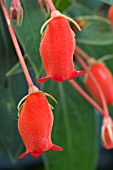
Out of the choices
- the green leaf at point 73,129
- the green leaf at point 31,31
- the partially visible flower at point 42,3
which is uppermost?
the partially visible flower at point 42,3

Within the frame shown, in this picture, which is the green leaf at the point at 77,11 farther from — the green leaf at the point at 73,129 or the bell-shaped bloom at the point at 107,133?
the bell-shaped bloom at the point at 107,133

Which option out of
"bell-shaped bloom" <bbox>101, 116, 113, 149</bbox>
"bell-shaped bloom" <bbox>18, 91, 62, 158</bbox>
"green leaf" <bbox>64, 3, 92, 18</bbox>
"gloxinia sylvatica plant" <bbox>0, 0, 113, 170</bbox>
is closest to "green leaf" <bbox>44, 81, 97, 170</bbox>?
"gloxinia sylvatica plant" <bbox>0, 0, 113, 170</bbox>

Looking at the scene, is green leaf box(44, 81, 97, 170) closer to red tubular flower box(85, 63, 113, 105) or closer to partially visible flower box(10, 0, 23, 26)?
red tubular flower box(85, 63, 113, 105)

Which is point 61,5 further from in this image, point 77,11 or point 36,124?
point 36,124

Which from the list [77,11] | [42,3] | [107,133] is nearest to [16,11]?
[42,3]

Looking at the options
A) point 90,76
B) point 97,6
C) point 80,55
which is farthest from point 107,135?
point 97,6

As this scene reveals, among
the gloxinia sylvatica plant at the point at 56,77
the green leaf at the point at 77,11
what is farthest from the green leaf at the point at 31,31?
the green leaf at the point at 77,11
